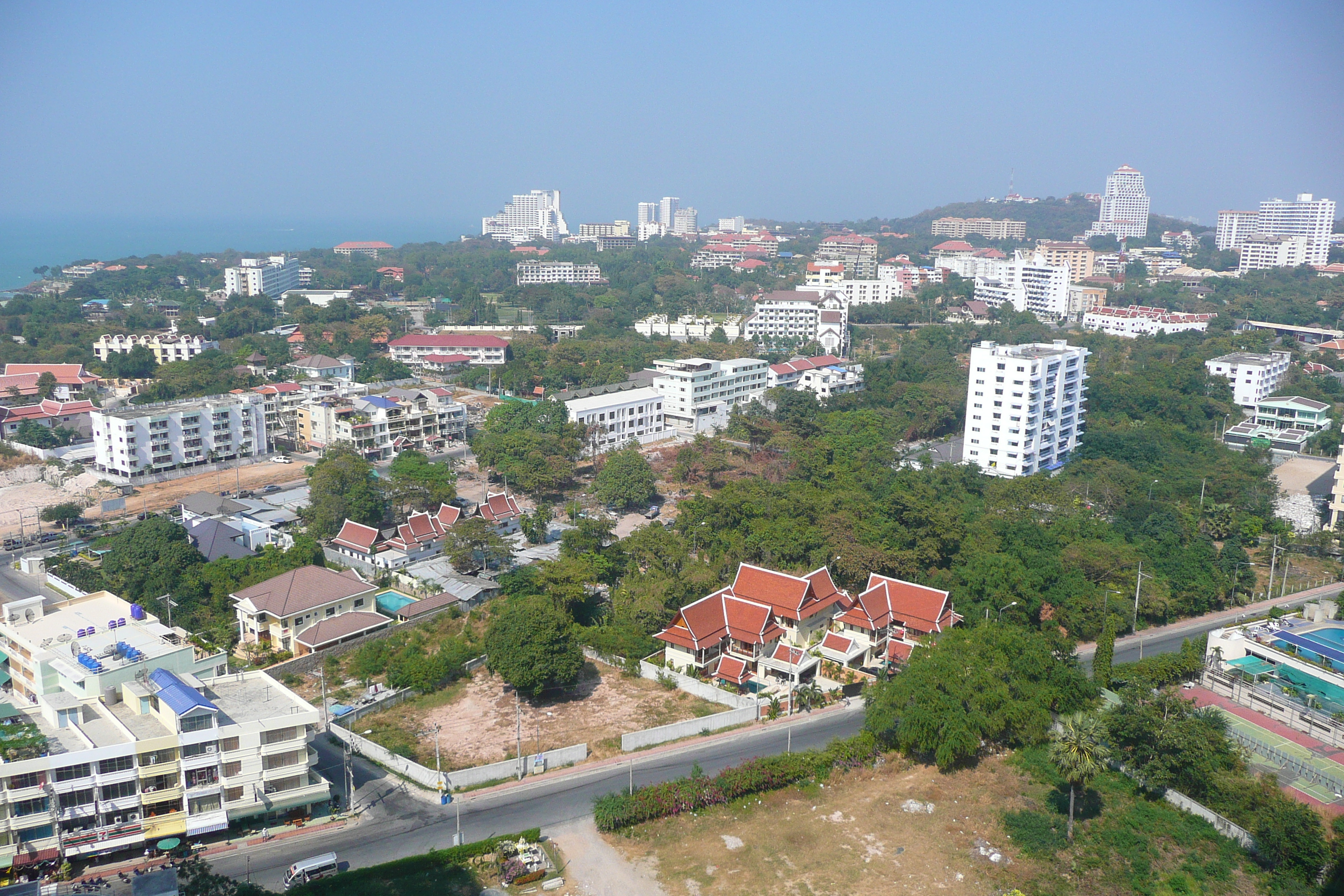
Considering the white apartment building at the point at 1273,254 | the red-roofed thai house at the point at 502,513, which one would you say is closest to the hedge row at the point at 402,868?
the red-roofed thai house at the point at 502,513

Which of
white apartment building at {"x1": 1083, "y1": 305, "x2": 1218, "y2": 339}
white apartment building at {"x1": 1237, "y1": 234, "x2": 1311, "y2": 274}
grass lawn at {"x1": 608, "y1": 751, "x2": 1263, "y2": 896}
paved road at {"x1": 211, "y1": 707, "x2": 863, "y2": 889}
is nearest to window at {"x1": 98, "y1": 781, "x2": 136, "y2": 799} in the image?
paved road at {"x1": 211, "y1": 707, "x2": 863, "y2": 889}

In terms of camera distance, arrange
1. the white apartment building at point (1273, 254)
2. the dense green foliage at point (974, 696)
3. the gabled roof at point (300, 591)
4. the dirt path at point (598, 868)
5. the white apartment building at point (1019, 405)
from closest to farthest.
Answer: the dirt path at point (598, 868)
the dense green foliage at point (974, 696)
the gabled roof at point (300, 591)
the white apartment building at point (1019, 405)
the white apartment building at point (1273, 254)

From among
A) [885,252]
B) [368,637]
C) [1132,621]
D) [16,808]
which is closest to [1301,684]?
[1132,621]

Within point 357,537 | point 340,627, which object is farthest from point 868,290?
point 340,627

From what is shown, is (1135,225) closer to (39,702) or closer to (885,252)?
(885,252)

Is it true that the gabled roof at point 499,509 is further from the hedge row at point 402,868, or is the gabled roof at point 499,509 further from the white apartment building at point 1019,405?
the white apartment building at point 1019,405

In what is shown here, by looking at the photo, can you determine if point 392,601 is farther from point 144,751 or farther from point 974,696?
point 974,696
